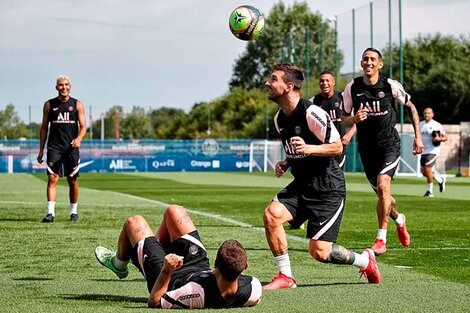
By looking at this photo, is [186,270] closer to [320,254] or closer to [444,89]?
[320,254]

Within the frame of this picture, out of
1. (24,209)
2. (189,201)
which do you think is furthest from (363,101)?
(189,201)

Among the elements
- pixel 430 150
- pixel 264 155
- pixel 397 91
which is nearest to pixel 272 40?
pixel 264 155

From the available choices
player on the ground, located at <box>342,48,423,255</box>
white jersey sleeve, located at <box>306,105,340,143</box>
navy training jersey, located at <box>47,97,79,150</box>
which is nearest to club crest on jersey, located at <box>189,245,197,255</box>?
white jersey sleeve, located at <box>306,105,340,143</box>

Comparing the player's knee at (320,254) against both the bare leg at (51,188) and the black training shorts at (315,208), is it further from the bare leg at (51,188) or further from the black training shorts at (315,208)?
the bare leg at (51,188)

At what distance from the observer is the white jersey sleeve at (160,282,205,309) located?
720 cm

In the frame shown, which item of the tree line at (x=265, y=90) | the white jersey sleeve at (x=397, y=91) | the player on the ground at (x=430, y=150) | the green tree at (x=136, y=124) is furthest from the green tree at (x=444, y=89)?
the white jersey sleeve at (x=397, y=91)

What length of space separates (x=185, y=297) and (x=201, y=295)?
0.12 meters

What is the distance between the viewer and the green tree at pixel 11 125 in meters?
66.8

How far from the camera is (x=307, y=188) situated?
28.9 feet

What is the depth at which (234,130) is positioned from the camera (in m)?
95.9

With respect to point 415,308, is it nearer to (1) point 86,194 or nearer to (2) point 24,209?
(2) point 24,209

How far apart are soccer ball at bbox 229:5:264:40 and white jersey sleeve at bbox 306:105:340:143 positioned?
3.39 meters

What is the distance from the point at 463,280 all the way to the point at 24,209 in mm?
12246

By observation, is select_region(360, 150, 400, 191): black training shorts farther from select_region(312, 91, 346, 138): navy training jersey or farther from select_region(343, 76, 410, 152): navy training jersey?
select_region(312, 91, 346, 138): navy training jersey
